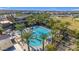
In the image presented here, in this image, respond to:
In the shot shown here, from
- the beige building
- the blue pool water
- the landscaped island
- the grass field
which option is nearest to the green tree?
the landscaped island

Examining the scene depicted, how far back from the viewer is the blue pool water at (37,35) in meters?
1.80

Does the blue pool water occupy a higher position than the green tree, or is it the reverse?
the blue pool water

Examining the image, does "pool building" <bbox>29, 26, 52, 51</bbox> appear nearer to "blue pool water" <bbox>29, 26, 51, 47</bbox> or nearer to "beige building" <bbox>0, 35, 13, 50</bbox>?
"blue pool water" <bbox>29, 26, 51, 47</bbox>

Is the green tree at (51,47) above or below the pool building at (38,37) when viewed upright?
below

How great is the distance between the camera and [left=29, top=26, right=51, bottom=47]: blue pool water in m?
1.80

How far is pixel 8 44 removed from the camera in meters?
1.74

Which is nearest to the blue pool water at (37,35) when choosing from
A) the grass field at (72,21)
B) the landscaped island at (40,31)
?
the landscaped island at (40,31)

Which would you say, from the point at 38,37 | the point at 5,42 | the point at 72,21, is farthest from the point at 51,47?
the point at 5,42

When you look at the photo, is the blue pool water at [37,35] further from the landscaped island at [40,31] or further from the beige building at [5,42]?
the beige building at [5,42]

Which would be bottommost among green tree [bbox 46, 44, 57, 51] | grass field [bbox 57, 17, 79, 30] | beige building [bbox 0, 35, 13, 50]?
green tree [bbox 46, 44, 57, 51]
